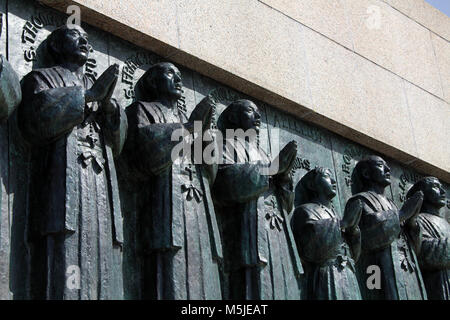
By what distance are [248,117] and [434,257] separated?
2597 mm

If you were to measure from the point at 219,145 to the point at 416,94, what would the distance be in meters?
3.85

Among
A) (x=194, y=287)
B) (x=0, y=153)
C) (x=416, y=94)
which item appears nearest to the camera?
(x=0, y=153)

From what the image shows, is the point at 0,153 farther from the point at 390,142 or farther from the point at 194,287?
the point at 390,142

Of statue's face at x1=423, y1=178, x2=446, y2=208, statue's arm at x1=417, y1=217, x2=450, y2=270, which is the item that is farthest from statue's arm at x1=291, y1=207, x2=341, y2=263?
statue's face at x1=423, y1=178, x2=446, y2=208

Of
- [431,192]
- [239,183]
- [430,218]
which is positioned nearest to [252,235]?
[239,183]

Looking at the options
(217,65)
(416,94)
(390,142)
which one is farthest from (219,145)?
(416,94)

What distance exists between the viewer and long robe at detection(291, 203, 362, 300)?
8.36 metres

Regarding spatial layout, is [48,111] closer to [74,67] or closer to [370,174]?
[74,67]

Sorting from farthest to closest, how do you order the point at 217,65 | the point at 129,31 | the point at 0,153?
the point at 217,65 < the point at 129,31 < the point at 0,153

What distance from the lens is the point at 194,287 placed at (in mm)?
7176

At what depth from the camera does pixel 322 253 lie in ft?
27.5

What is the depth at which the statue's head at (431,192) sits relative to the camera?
9.91 m

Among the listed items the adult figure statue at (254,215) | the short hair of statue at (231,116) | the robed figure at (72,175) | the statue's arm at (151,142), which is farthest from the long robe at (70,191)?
the short hair of statue at (231,116)

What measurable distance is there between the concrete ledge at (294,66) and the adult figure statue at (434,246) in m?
0.78
